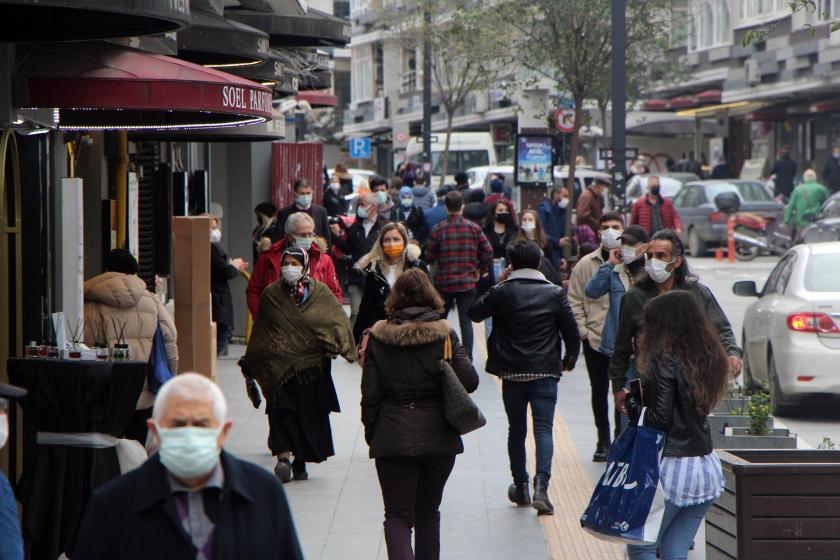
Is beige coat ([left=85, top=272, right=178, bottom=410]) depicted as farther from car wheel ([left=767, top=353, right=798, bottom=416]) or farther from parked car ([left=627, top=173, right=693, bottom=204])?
parked car ([left=627, top=173, right=693, bottom=204])

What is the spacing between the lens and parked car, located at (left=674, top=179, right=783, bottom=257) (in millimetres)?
32781

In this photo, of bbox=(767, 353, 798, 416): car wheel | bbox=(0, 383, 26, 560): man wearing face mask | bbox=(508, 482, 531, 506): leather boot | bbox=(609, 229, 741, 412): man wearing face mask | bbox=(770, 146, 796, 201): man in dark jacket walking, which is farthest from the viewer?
bbox=(770, 146, 796, 201): man in dark jacket walking

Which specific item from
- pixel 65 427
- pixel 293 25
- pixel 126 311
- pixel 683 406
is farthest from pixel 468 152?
pixel 683 406

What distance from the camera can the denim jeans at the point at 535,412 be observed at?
30.0 feet

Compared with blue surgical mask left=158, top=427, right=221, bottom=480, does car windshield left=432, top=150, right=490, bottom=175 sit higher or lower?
higher

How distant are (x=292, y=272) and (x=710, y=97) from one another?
41160 millimetres

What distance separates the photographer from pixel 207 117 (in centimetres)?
972

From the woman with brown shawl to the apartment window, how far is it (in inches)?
2793

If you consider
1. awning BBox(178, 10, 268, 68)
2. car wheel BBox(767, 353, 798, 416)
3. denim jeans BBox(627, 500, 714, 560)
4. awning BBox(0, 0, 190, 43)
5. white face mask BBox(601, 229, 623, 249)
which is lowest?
car wheel BBox(767, 353, 798, 416)

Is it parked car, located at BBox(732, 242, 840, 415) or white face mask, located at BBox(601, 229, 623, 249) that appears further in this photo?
parked car, located at BBox(732, 242, 840, 415)

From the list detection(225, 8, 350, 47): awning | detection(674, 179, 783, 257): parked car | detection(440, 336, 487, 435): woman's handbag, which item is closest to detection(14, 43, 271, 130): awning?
detection(440, 336, 487, 435): woman's handbag

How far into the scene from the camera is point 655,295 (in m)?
8.16

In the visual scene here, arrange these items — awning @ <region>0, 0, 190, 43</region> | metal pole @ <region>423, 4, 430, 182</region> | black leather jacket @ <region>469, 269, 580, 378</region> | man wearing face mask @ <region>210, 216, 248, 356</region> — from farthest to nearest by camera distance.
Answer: metal pole @ <region>423, 4, 430, 182</region> < man wearing face mask @ <region>210, 216, 248, 356</region> < black leather jacket @ <region>469, 269, 580, 378</region> < awning @ <region>0, 0, 190, 43</region>

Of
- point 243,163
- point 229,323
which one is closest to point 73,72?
point 229,323
